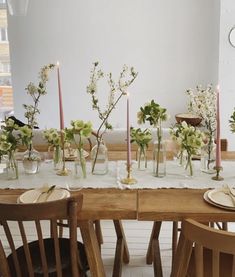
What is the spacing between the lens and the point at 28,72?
18.1 ft

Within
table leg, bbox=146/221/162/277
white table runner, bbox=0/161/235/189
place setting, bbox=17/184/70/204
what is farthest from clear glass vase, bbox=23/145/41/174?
table leg, bbox=146/221/162/277

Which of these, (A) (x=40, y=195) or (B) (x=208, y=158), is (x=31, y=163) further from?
(B) (x=208, y=158)

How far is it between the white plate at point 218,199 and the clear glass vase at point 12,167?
3.31 ft

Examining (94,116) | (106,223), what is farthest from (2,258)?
(94,116)

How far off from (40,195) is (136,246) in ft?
4.12

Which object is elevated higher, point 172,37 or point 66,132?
point 172,37

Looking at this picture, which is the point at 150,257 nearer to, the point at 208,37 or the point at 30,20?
the point at 208,37

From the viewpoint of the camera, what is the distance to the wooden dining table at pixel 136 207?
5.20 feet

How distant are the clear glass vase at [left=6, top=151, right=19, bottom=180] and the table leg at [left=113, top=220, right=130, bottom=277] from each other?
2.28 feet

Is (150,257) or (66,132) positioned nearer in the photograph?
(66,132)

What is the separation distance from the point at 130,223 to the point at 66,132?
1468 mm

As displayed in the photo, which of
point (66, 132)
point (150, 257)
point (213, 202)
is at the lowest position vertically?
point (150, 257)

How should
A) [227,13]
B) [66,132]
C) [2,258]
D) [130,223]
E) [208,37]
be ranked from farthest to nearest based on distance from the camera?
1. [208,37]
2. [227,13]
3. [130,223]
4. [66,132]
5. [2,258]

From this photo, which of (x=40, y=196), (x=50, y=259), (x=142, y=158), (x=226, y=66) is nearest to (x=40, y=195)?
(x=40, y=196)
